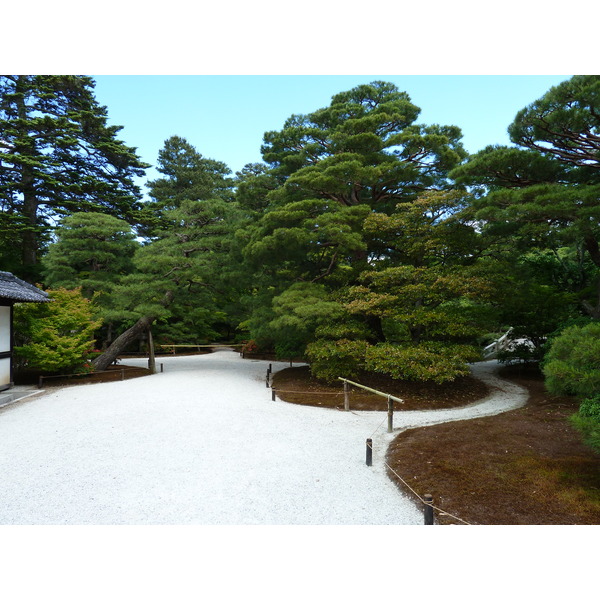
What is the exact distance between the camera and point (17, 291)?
7070 mm

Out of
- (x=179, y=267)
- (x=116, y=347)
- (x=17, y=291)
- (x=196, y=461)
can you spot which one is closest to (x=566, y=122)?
(x=196, y=461)

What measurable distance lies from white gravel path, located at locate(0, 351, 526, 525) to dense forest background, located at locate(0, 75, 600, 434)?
1940mm

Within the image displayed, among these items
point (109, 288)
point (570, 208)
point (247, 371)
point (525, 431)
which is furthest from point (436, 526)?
point (109, 288)

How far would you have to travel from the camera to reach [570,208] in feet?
16.2

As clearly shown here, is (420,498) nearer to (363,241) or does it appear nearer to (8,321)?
(363,241)

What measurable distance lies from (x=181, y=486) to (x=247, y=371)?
743 cm

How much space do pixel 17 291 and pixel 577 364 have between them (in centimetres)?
921

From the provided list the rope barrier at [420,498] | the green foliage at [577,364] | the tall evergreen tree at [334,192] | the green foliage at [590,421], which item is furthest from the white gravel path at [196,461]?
the tall evergreen tree at [334,192]

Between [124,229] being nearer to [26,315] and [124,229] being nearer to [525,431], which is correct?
[26,315]

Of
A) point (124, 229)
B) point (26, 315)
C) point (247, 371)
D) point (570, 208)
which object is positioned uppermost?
point (124, 229)

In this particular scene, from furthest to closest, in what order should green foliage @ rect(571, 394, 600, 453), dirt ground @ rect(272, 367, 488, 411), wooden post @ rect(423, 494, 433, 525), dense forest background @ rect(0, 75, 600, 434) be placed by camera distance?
1. dirt ground @ rect(272, 367, 488, 411)
2. dense forest background @ rect(0, 75, 600, 434)
3. wooden post @ rect(423, 494, 433, 525)
4. green foliage @ rect(571, 394, 600, 453)

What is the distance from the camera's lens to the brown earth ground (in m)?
2.88

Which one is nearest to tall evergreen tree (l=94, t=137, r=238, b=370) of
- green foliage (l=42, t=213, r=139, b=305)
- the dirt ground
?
green foliage (l=42, t=213, r=139, b=305)

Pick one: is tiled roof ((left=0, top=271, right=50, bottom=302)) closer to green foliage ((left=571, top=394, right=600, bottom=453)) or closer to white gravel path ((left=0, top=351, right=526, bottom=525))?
white gravel path ((left=0, top=351, right=526, bottom=525))
